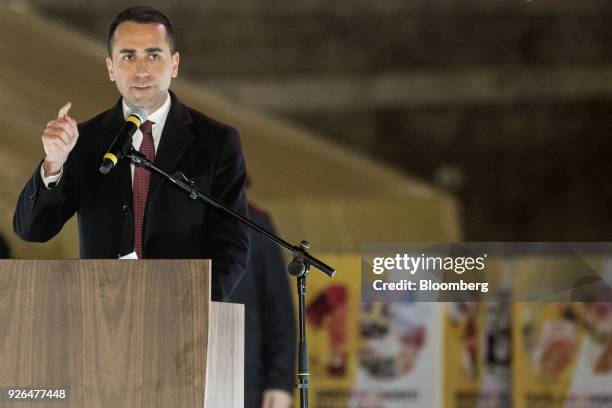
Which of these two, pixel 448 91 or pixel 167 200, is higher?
pixel 448 91

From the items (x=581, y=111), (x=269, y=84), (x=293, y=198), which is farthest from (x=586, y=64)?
(x=293, y=198)

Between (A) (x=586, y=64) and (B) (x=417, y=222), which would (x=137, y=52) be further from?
(A) (x=586, y=64)

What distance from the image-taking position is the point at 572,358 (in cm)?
416

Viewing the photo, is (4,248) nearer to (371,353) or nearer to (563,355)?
(371,353)

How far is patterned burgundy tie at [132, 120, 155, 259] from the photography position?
8.09 feet

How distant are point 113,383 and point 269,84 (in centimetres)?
579

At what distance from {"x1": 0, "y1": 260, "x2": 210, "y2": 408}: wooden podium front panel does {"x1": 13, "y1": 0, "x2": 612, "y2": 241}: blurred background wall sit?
4980 mm

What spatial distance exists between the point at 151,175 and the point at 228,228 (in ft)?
0.89

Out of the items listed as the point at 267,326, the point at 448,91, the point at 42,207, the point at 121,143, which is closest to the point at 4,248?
the point at 267,326

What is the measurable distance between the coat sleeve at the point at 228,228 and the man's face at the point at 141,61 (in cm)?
21

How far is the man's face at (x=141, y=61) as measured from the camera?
2.49 m

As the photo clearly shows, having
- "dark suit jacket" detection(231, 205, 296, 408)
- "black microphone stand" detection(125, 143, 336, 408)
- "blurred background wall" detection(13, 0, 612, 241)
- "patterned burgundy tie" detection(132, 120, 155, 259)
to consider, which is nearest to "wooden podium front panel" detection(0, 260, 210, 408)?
"black microphone stand" detection(125, 143, 336, 408)

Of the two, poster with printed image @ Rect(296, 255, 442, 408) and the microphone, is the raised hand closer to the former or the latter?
the microphone

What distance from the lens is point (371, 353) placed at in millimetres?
4199
